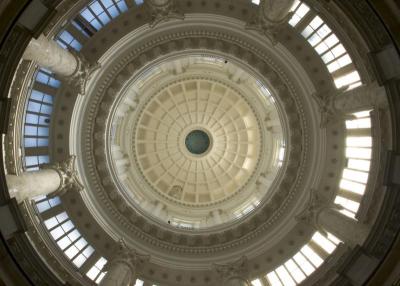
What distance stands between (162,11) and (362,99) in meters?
16.1

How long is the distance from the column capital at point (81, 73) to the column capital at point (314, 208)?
2036 centimetres

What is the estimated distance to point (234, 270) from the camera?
28.7m

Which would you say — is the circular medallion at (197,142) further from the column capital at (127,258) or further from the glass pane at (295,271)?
the glass pane at (295,271)

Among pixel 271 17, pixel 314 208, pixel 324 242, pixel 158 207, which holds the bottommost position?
pixel 158 207

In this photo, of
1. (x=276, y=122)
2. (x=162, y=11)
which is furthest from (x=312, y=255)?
(x=162, y=11)

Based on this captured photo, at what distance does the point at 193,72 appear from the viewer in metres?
40.3

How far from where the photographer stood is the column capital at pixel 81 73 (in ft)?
81.0

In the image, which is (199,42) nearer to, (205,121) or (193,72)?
(193,72)

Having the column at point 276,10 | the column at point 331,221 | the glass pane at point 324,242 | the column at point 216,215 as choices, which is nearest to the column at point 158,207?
the column at point 216,215

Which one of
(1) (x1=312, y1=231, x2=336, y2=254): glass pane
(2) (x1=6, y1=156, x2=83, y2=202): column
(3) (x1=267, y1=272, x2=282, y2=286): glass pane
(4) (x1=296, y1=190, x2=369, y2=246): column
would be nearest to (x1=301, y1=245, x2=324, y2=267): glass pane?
(1) (x1=312, y1=231, x2=336, y2=254): glass pane

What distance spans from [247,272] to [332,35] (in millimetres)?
20679

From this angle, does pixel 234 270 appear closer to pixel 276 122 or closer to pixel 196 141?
pixel 276 122

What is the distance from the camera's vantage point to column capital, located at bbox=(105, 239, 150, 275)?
2742 cm

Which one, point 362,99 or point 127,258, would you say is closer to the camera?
point 362,99
